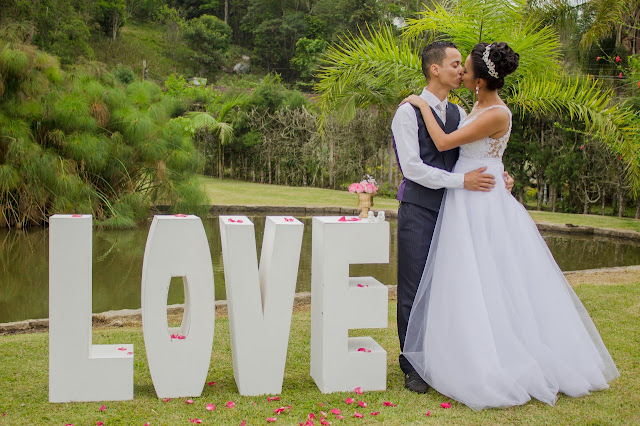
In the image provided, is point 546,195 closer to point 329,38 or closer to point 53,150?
point 53,150

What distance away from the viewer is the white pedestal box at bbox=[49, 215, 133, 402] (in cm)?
281

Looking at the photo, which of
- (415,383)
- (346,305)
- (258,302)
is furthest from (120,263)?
(415,383)

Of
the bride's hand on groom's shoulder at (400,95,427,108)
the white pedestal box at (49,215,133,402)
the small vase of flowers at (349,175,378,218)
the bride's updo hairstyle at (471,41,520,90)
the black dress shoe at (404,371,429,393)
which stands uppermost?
the bride's updo hairstyle at (471,41,520,90)

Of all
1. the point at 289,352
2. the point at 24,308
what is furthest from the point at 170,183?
the point at 289,352

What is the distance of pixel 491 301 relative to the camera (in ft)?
9.68

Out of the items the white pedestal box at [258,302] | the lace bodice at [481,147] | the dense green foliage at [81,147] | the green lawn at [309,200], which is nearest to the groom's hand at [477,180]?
the lace bodice at [481,147]

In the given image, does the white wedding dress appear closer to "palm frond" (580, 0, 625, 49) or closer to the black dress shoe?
the black dress shoe

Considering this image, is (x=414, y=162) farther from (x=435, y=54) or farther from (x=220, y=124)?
(x=220, y=124)

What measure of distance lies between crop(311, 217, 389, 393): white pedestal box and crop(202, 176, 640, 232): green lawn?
8.46 meters

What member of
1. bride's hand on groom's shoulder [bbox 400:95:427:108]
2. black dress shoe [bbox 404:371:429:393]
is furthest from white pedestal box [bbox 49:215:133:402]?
bride's hand on groom's shoulder [bbox 400:95:427:108]

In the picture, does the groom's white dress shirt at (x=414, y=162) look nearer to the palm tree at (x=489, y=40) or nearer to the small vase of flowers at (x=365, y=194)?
the small vase of flowers at (x=365, y=194)

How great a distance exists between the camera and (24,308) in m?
5.25

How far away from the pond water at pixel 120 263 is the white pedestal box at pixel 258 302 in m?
2.57

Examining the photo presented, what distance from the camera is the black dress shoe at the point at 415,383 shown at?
302cm
